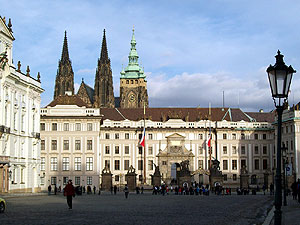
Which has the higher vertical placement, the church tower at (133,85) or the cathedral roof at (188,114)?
the church tower at (133,85)

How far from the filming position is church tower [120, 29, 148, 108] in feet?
488

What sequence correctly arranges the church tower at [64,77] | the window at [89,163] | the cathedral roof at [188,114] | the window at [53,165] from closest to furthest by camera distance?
1. the window at [89,163]
2. the window at [53,165]
3. the cathedral roof at [188,114]
4. the church tower at [64,77]

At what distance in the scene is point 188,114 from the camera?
3442 inches

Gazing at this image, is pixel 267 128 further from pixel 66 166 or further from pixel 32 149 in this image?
pixel 32 149

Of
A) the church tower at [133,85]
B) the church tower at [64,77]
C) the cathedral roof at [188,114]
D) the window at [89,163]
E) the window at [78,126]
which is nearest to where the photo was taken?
the window at [89,163]

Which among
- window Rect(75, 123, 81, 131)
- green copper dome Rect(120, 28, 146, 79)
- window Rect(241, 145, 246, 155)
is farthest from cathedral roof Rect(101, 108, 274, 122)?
green copper dome Rect(120, 28, 146, 79)

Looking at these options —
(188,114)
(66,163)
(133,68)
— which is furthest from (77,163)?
(133,68)

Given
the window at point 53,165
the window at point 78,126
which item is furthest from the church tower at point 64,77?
the window at point 53,165

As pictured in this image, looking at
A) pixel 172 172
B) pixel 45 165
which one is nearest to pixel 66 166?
pixel 45 165

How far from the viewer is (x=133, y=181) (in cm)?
6481

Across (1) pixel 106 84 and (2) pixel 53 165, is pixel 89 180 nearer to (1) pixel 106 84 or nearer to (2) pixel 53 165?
(2) pixel 53 165

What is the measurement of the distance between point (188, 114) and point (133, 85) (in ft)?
213

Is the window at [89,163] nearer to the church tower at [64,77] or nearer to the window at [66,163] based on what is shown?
the window at [66,163]

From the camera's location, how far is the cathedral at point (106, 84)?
13075 cm
